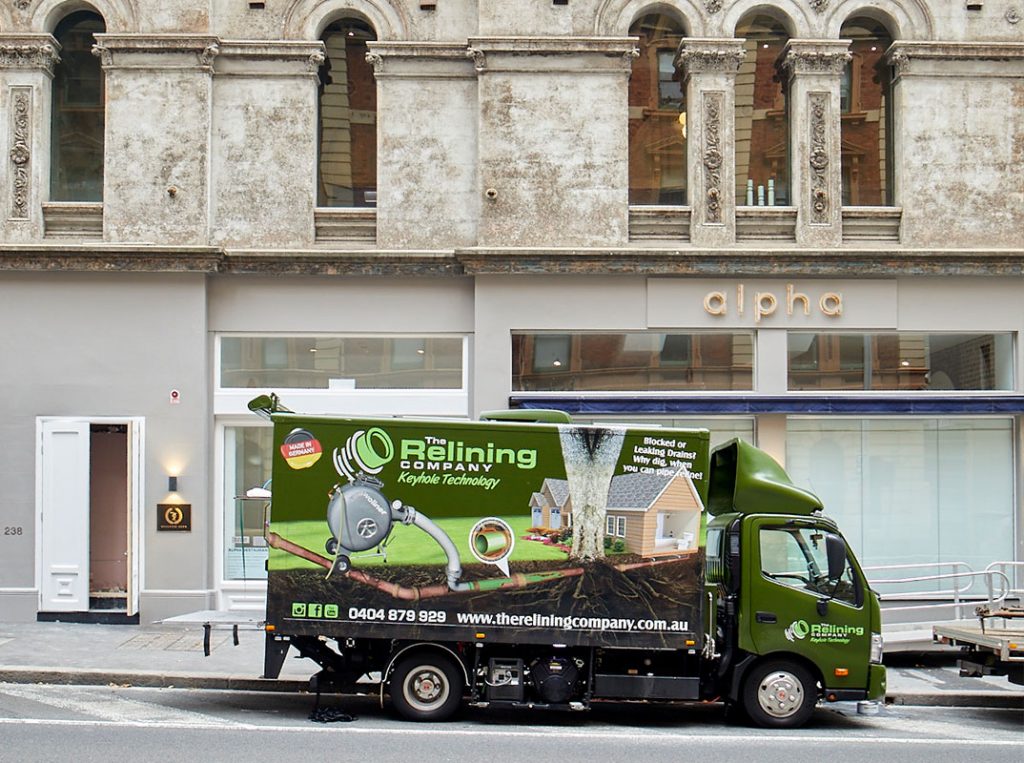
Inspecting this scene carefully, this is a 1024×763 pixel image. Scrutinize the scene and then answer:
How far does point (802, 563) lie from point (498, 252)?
751 cm

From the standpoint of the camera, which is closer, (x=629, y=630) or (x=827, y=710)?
(x=629, y=630)

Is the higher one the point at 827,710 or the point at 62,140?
the point at 62,140

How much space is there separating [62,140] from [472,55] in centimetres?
647

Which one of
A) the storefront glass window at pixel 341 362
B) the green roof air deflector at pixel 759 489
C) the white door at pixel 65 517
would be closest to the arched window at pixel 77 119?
the storefront glass window at pixel 341 362

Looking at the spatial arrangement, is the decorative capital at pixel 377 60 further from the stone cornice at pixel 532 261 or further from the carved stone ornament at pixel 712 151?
the carved stone ornament at pixel 712 151

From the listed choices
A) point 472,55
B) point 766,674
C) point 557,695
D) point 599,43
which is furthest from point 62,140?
point 766,674

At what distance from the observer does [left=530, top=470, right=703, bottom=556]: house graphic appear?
472 inches

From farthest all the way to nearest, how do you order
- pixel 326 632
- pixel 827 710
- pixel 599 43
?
pixel 599 43 < pixel 827 710 < pixel 326 632

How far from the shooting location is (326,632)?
1189 cm

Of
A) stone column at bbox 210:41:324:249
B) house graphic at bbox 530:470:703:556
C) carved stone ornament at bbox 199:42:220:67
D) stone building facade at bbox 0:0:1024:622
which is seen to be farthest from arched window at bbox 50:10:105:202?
house graphic at bbox 530:470:703:556

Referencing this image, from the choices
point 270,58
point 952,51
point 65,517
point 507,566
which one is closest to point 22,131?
point 270,58

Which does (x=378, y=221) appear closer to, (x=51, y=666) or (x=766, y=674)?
(x=51, y=666)

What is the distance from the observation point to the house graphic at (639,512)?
1198 cm

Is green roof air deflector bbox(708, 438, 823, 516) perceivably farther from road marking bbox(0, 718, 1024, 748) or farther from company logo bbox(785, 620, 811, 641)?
road marking bbox(0, 718, 1024, 748)
